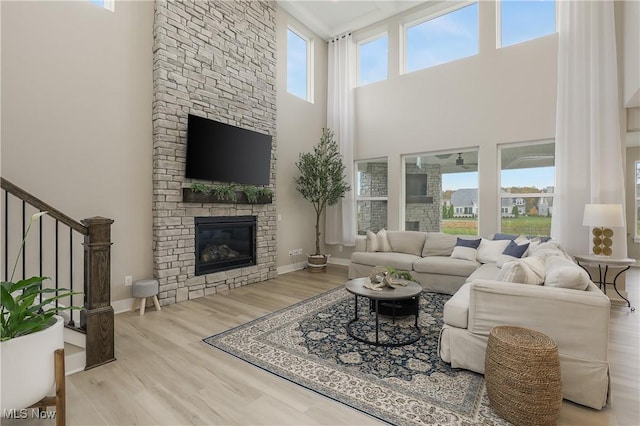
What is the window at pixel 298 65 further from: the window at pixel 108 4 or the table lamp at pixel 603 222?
the table lamp at pixel 603 222

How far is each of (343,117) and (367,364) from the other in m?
5.22

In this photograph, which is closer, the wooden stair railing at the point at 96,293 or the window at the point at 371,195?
the wooden stair railing at the point at 96,293

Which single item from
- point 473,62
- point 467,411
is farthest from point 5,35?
point 473,62

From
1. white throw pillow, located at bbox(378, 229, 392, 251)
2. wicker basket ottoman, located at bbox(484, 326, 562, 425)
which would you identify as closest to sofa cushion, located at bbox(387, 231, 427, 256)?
white throw pillow, located at bbox(378, 229, 392, 251)

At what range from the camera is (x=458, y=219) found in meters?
5.66

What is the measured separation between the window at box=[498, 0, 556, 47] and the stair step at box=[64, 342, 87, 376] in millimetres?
6720

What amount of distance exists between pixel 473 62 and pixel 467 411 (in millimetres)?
5343

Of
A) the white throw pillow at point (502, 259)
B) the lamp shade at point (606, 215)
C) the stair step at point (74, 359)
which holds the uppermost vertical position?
the lamp shade at point (606, 215)

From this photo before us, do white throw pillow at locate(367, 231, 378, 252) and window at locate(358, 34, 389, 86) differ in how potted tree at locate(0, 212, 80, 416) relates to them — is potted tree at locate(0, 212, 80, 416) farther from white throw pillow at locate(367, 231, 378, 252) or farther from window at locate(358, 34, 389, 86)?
window at locate(358, 34, 389, 86)

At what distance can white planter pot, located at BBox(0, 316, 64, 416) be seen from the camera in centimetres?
155

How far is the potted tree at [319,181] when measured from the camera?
5973mm

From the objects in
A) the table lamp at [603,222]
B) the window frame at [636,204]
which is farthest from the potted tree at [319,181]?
the window frame at [636,204]

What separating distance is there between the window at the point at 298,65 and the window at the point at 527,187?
152 inches

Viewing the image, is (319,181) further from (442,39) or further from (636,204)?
(636,204)
